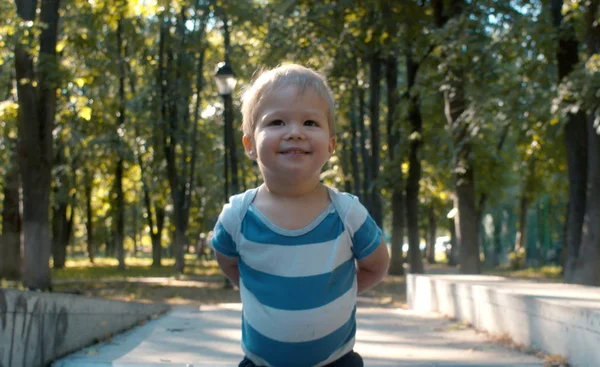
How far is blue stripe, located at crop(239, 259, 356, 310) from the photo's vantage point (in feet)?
8.58

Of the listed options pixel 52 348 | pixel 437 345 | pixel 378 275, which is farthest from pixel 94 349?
pixel 378 275

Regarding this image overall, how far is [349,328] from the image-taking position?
2.75m

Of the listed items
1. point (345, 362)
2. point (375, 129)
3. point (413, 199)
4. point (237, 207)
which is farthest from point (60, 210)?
point (345, 362)

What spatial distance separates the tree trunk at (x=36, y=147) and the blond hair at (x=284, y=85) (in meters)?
13.8

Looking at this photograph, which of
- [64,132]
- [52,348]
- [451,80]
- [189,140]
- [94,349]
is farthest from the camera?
[189,140]

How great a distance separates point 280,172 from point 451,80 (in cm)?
1327

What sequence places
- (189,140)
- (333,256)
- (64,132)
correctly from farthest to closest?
1. (189,140)
2. (64,132)
3. (333,256)

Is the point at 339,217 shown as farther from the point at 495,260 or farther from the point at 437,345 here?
the point at 495,260

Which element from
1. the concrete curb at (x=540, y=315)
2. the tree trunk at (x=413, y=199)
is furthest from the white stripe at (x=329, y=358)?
the tree trunk at (x=413, y=199)

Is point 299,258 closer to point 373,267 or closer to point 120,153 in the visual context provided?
point 373,267

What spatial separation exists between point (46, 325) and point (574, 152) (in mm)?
12300

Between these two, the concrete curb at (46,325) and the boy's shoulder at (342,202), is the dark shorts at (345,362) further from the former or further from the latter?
the concrete curb at (46,325)

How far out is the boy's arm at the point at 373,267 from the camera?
9.08ft

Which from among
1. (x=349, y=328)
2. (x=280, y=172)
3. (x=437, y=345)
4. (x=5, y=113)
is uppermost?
(x=5, y=113)
